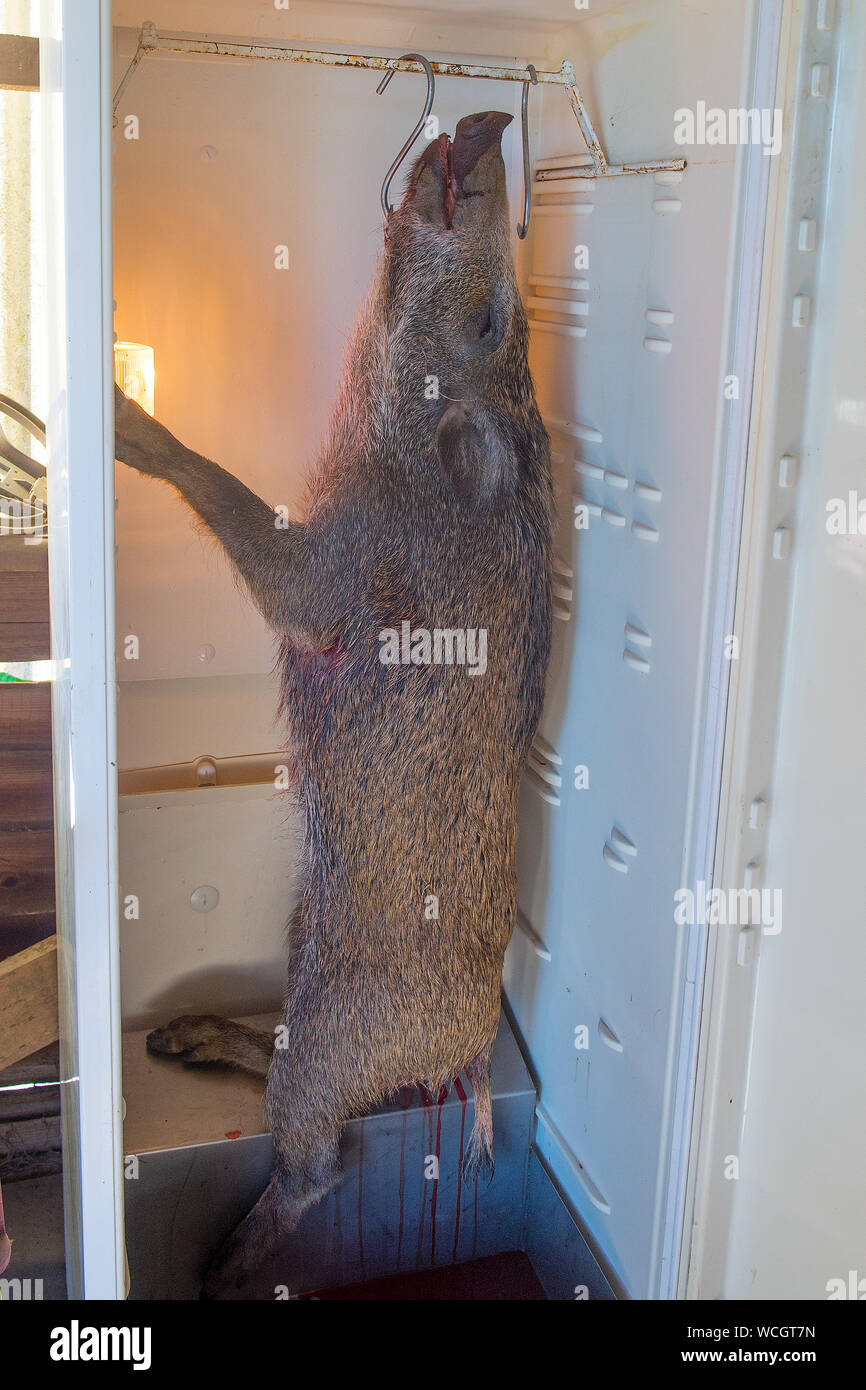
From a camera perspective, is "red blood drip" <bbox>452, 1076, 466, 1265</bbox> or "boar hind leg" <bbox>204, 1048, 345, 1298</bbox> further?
"red blood drip" <bbox>452, 1076, 466, 1265</bbox>

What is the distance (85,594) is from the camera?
110 cm

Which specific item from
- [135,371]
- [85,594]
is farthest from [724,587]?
[135,371]

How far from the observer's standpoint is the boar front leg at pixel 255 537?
1510 millimetres

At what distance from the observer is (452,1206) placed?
6.49 ft

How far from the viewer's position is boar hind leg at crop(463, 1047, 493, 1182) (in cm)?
184

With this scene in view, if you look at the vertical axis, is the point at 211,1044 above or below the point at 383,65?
below

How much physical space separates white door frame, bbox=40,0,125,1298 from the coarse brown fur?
0.44 metres

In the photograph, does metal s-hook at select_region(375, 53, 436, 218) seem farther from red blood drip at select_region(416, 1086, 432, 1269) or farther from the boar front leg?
red blood drip at select_region(416, 1086, 432, 1269)

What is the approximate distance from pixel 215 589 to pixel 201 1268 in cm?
106

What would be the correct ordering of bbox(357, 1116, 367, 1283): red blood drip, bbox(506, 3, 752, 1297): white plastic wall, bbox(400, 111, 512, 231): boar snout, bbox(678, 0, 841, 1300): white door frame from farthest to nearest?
bbox(357, 1116, 367, 1283): red blood drip
bbox(400, 111, 512, 231): boar snout
bbox(506, 3, 752, 1297): white plastic wall
bbox(678, 0, 841, 1300): white door frame

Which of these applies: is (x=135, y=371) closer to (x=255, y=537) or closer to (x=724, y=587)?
(x=255, y=537)

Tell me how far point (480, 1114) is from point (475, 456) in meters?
1.01

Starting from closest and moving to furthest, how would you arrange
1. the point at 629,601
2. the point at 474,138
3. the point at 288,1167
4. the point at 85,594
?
the point at 85,594, the point at 474,138, the point at 629,601, the point at 288,1167

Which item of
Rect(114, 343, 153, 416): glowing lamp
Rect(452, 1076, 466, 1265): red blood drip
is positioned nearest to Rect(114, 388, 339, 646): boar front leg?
Rect(114, 343, 153, 416): glowing lamp
